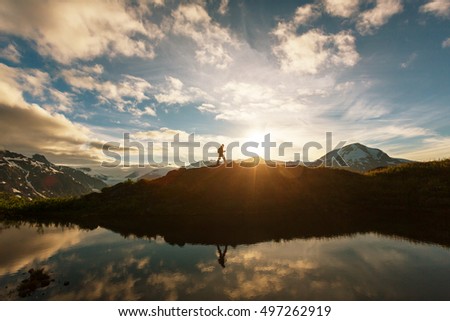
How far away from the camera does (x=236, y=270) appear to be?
2153 cm

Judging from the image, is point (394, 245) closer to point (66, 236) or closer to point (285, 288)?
point (285, 288)

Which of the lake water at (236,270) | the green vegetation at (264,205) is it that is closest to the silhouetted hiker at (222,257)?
the lake water at (236,270)

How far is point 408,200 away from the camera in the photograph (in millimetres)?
46281

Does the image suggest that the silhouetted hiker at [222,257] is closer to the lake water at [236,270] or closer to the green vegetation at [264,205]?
the lake water at [236,270]

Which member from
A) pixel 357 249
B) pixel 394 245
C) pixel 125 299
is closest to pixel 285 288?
pixel 125 299

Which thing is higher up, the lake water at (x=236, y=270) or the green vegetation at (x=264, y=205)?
the green vegetation at (x=264, y=205)

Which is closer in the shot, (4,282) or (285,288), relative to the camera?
(285,288)

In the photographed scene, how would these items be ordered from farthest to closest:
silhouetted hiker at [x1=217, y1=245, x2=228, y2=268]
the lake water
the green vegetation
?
the green vegetation, silhouetted hiker at [x1=217, y1=245, x2=228, y2=268], the lake water

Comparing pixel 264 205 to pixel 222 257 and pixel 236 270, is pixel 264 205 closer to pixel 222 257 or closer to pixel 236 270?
pixel 222 257

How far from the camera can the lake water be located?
1752 cm

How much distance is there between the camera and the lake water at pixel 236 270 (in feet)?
57.5

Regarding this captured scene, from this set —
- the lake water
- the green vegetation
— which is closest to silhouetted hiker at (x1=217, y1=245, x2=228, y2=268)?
the lake water

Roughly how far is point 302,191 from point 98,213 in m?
38.2

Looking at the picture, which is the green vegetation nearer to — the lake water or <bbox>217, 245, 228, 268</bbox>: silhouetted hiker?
<bbox>217, 245, 228, 268</bbox>: silhouetted hiker
